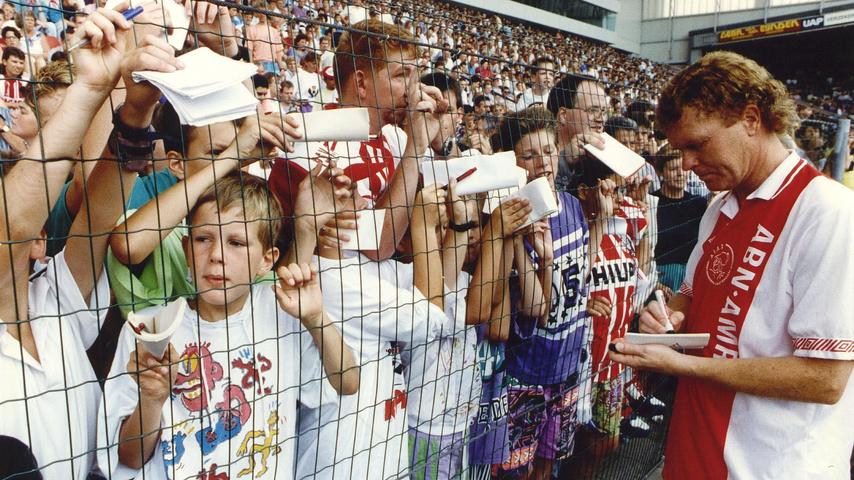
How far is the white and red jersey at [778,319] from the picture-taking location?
1.31 metres

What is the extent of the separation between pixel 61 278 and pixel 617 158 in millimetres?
1899

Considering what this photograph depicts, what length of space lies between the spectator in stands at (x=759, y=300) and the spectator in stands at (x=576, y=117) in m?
1.05

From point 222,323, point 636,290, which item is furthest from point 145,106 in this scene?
point 636,290

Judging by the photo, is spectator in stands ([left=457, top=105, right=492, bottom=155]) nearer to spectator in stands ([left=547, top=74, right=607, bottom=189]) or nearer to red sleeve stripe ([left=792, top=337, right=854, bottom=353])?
spectator in stands ([left=547, top=74, right=607, bottom=189])

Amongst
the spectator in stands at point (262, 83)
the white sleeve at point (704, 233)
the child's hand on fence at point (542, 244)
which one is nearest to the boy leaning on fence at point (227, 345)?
the child's hand on fence at point (542, 244)

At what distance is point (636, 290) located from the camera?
288cm

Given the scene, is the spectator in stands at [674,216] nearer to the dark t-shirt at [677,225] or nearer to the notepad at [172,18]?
the dark t-shirt at [677,225]

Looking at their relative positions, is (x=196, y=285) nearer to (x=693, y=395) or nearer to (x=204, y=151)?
(x=204, y=151)

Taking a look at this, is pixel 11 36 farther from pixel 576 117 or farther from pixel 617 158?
pixel 617 158

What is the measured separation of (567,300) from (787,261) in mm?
1116

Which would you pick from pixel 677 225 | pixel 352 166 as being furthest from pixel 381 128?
pixel 677 225

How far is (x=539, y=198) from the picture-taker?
1.86m

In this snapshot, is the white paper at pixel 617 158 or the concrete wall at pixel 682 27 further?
the concrete wall at pixel 682 27

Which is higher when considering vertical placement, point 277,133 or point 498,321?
point 277,133
